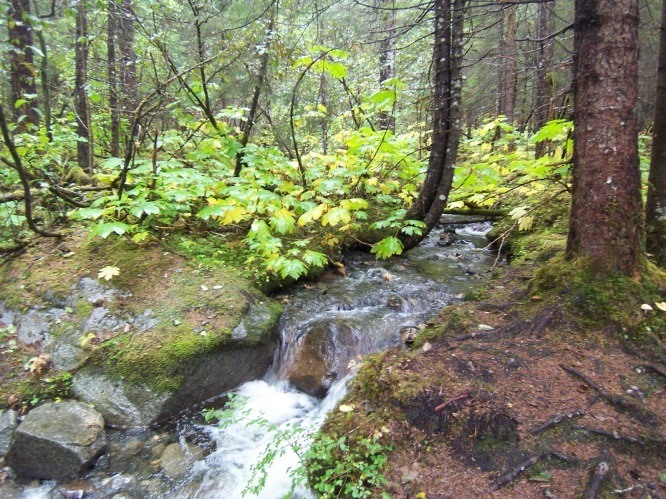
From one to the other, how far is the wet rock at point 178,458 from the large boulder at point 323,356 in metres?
1.27

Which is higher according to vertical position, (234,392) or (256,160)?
(256,160)

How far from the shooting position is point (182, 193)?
15.3ft

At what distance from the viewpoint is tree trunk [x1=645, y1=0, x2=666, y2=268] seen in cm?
324

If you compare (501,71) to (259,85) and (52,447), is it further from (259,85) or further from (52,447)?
(52,447)

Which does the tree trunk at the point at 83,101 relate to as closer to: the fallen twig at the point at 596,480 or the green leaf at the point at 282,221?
the green leaf at the point at 282,221

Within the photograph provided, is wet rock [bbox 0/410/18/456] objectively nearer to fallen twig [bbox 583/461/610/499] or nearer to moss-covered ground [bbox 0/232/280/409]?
moss-covered ground [bbox 0/232/280/409]

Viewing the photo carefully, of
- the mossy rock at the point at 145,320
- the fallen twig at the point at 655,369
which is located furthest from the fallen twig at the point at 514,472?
the mossy rock at the point at 145,320

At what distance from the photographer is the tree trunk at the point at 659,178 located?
3236 millimetres

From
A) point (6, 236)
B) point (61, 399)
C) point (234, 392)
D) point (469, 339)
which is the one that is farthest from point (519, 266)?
point (6, 236)

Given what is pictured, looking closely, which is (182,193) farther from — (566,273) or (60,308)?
(566,273)

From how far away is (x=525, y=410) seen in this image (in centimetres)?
241

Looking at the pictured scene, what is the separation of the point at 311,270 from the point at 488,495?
4.21m

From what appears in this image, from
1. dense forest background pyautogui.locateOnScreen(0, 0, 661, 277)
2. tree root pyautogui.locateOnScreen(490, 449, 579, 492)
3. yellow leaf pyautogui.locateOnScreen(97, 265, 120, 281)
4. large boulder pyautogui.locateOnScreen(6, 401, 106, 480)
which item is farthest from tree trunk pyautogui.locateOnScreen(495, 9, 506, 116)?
large boulder pyautogui.locateOnScreen(6, 401, 106, 480)

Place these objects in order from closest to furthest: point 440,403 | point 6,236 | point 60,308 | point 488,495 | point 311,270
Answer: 1. point 488,495
2. point 440,403
3. point 60,308
4. point 6,236
5. point 311,270
